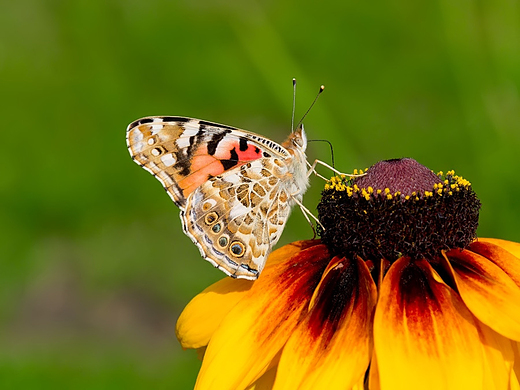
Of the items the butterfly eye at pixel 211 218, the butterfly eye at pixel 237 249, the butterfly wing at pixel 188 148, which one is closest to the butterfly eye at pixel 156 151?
the butterfly wing at pixel 188 148

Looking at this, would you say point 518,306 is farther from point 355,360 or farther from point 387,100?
point 387,100

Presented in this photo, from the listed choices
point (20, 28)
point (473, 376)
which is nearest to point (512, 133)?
point (473, 376)

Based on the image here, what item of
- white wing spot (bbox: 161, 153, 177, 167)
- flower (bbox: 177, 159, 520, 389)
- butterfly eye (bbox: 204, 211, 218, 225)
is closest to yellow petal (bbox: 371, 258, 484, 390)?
flower (bbox: 177, 159, 520, 389)

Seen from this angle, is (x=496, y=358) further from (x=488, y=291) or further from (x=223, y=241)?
(x=223, y=241)

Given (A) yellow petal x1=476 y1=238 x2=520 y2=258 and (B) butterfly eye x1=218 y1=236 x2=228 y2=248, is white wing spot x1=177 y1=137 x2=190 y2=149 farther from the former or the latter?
(A) yellow petal x1=476 y1=238 x2=520 y2=258

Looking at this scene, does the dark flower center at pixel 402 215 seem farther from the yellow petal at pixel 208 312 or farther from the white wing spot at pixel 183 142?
the white wing spot at pixel 183 142

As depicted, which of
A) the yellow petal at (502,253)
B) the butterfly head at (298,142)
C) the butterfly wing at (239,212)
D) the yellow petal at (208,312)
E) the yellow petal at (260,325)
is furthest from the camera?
the butterfly head at (298,142)
